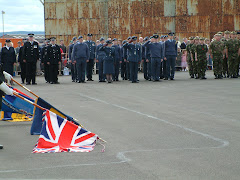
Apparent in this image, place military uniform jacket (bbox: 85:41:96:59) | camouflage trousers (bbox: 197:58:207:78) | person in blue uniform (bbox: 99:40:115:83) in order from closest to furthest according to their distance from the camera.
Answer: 1. person in blue uniform (bbox: 99:40:115:83)
2. camouflage trousers (bbox: 197:58:207:78)
3. military uniform jacket (bbox: 85:41:96:59)

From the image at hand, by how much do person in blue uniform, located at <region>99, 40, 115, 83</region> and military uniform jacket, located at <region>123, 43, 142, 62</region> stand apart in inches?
31.4

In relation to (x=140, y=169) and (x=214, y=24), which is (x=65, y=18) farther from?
(x=140, y=169)

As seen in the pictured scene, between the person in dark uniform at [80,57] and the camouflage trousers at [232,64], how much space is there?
663cm

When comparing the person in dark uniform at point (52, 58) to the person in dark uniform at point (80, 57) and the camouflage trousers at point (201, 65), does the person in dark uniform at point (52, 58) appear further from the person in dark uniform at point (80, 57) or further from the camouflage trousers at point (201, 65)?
the camouflage trousers at point (201, 65)

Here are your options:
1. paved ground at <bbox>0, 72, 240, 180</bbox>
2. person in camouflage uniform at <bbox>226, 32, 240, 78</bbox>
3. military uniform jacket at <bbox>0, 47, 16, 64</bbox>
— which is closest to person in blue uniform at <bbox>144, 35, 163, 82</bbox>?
person in camouflage uniform at <bbox>226, 32, 240, 78</bbox>

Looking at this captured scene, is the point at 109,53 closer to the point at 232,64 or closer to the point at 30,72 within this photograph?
the point at 30,72

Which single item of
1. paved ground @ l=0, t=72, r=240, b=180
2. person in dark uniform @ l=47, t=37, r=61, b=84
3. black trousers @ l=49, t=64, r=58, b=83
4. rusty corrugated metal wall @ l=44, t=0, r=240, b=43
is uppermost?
rusty corrugated metal wall @ l=44, t=0, r=240, b=43

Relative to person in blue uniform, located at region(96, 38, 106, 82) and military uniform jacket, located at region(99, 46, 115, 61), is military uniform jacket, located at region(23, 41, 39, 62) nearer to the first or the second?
person in blue uniform, located at region(96, 38, 106, 82)

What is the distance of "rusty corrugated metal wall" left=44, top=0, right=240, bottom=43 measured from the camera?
1519 inches

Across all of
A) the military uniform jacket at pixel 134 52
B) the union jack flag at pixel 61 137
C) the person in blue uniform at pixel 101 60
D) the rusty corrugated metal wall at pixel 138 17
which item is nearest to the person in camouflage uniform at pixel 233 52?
the military uniform jacket at pixel 134 52

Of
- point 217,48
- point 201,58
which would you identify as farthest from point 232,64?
point 201,58

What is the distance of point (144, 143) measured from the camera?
800 centimetres

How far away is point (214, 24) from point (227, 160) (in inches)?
1299

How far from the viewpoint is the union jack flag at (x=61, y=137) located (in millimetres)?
7633
